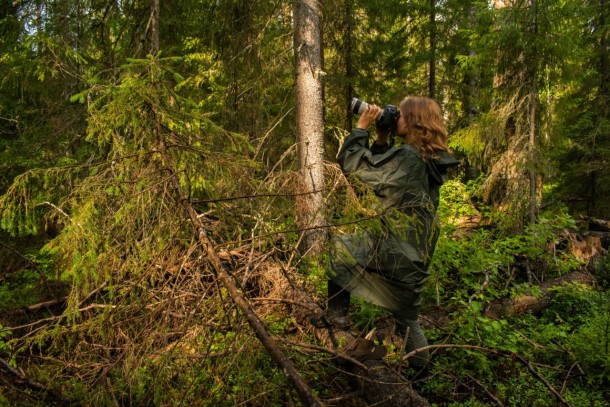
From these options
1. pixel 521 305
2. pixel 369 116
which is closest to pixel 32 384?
pixel 369 116

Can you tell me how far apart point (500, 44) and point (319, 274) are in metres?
4.69

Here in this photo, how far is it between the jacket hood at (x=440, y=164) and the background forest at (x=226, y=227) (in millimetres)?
661

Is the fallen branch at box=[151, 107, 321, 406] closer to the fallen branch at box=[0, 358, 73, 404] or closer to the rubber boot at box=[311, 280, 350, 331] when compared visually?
the fallen branch at box=[0, 358, 73, 404]

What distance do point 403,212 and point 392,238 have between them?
0.24 meters

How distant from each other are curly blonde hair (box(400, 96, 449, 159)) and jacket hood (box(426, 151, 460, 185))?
0.05 m

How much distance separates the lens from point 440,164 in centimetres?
315

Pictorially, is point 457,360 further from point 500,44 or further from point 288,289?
point 500,44

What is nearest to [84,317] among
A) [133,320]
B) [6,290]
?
[133,320]

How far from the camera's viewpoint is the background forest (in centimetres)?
236

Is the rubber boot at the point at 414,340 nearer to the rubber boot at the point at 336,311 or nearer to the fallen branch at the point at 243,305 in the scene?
the rubber boot at the point at 336,311

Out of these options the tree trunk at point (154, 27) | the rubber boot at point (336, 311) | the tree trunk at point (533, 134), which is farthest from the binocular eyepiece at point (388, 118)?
the tree trunk at point (533, 134)

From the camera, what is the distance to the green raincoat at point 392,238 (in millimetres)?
3021

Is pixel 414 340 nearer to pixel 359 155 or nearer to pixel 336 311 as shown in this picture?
pixel 336 311

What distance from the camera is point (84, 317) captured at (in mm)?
3574
